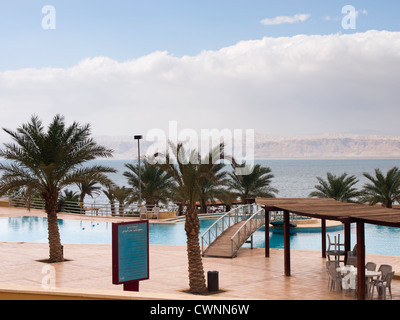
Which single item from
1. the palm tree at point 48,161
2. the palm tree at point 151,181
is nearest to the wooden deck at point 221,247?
the palm tree at point 48,161

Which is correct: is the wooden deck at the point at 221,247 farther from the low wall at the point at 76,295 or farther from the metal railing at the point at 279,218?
the low wall at the point at 76,295

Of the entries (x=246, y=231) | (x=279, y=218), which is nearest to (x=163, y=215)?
(x=279, y=218)

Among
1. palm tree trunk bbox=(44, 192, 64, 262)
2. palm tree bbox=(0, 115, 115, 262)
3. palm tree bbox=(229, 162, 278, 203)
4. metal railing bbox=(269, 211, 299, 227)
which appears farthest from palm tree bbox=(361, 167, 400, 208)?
palm tree trunk bbox=(44, 192, 64, 262)

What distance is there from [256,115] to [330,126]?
201 ft

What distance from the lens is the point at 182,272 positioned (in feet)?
58.6

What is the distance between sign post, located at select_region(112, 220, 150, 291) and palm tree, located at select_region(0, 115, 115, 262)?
23.1 feet

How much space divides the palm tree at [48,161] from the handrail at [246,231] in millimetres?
6032

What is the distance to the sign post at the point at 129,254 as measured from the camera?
12414 mm

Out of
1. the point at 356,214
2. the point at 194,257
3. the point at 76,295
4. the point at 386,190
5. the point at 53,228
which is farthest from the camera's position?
the point at 386,190

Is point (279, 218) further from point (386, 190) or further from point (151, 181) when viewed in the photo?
point (151, 181)

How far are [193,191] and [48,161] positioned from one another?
7.09 m

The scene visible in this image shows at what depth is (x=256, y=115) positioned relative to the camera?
124938 mm
